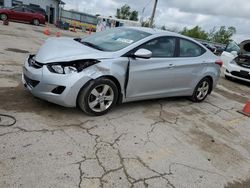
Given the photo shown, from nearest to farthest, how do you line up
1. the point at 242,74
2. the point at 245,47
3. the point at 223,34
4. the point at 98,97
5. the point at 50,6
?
1. the point at 98,97
2. the point at 242,74
3. the point at 245,47
4. the point at 50,6
5. the point at 223,34

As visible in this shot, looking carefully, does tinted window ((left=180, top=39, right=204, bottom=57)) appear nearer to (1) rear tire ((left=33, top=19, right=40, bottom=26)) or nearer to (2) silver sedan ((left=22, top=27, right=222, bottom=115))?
(2) silver sedan ((left=22, top=27, right=222, bottom=115))

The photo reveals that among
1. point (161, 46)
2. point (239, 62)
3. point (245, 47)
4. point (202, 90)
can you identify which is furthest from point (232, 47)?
point (161, 46)

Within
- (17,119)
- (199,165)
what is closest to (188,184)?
(199,165)

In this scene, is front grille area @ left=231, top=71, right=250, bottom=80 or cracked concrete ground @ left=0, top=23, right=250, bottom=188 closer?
cracked concrete ground @ left=0, top=23, right=250, bottom=188

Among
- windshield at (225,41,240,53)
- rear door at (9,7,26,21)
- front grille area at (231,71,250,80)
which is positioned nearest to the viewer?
front grille area at (231,71,250,80)

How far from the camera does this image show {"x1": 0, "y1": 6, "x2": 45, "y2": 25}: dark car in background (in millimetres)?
22453

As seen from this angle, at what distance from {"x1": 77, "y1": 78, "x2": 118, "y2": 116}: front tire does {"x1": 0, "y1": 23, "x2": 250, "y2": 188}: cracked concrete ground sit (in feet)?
0.50

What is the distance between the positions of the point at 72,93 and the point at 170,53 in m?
2.28

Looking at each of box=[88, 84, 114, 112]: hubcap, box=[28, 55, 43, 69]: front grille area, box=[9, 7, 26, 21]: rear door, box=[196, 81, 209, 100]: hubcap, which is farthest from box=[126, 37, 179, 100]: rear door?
box=[9, 7, 26, 21]: rear door

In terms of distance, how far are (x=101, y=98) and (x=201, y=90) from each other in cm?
296

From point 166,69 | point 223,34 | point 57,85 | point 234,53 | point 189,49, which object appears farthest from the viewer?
point 223,34

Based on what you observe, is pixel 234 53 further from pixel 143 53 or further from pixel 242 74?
pixel 143 53

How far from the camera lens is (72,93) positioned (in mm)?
3926

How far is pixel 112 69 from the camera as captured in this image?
420 cm
